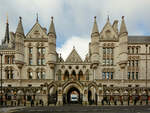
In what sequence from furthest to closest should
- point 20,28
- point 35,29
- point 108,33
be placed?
point 108,33 → point 35,29 → point 20,28

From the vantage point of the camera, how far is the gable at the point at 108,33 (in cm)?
4030

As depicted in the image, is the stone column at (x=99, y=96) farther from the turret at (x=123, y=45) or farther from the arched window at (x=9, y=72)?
the arched window at (x=9, y=72)

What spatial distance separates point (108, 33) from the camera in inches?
1606

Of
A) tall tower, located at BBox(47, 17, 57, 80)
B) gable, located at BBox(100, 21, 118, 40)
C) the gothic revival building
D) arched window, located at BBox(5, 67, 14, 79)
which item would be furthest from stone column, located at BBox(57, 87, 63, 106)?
gable, located at BBox(100, 21, 118, 40)

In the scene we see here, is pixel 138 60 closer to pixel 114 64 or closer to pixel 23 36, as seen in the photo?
pixel 114 64

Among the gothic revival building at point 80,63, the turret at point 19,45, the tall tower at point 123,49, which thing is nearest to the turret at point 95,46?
the gothic revival building at point 80,63

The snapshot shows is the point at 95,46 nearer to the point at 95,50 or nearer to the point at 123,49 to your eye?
the point at 95,50

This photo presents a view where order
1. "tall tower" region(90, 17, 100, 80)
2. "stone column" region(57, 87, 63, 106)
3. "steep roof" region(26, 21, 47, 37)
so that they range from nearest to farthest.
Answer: "stone column" region(57, 87, 63, 106) → "tall tower" region(90, 17, 100, 80) → "steep roof" region(26, 21, 47, 37)

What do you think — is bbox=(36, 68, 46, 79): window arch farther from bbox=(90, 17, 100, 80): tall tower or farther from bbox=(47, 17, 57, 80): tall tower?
bbox=(90, 17, 100, 80): tall tower

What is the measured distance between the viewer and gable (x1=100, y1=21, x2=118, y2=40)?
4030 centimetres

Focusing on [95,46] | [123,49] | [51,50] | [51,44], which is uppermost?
[51,44]

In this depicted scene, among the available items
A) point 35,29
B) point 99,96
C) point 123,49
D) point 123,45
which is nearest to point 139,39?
point 123,45

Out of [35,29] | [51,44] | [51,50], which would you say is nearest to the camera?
[51,50]

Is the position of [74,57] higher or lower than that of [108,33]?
lower
